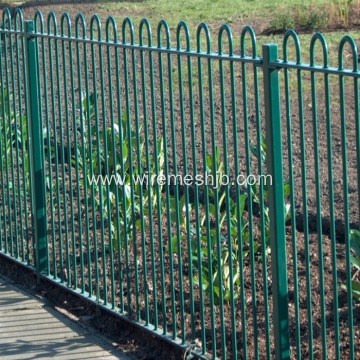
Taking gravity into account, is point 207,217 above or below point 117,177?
below

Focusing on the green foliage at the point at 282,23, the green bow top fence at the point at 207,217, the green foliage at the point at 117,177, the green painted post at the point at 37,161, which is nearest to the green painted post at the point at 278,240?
the green bow top fence at the point at 207,217

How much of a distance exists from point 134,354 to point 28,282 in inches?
59.4

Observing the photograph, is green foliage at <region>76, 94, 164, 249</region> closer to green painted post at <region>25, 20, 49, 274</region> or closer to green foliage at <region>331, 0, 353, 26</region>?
green painted post at <region>25, 20, 49, 274</region>

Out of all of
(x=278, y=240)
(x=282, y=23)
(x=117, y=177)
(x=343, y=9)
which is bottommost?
(x=278, y=240)

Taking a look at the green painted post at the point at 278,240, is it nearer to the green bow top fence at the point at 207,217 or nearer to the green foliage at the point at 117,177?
the green bow top fence at the point at 207,217

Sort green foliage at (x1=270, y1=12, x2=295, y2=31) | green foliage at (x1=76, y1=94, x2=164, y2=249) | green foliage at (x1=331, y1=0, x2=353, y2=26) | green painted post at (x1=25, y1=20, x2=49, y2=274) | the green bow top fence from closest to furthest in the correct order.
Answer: the green bow top fence, green foliage at (x1=76, y1=94, x2=164, y2=249), green painted post at (x1=25, y1=20, x2=49, y2=274), green foliage at (x1=331, y1=0, x2=353, y2=26), green foliage at (x1=270, y1=12, x2=295, y2=31)

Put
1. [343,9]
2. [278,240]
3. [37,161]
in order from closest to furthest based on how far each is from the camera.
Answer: [278,240], [37,161], [343,9]

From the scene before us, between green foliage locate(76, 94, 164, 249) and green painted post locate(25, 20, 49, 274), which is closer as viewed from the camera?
green foliage locate(76, 94, 164, 249)

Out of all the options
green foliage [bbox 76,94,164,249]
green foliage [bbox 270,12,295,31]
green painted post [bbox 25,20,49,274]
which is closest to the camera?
green foliage [bbox 76,94,164,249]

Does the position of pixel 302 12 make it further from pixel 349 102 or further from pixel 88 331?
pixel 88 331

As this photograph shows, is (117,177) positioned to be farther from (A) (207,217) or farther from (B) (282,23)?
(B) (282,23)

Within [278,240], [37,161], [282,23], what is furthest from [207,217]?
[282,23]

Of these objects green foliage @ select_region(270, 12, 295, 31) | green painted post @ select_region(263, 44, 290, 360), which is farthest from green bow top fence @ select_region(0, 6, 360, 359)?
green foliage @ select_region(270, 12, 295, 31)

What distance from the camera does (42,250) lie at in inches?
230
